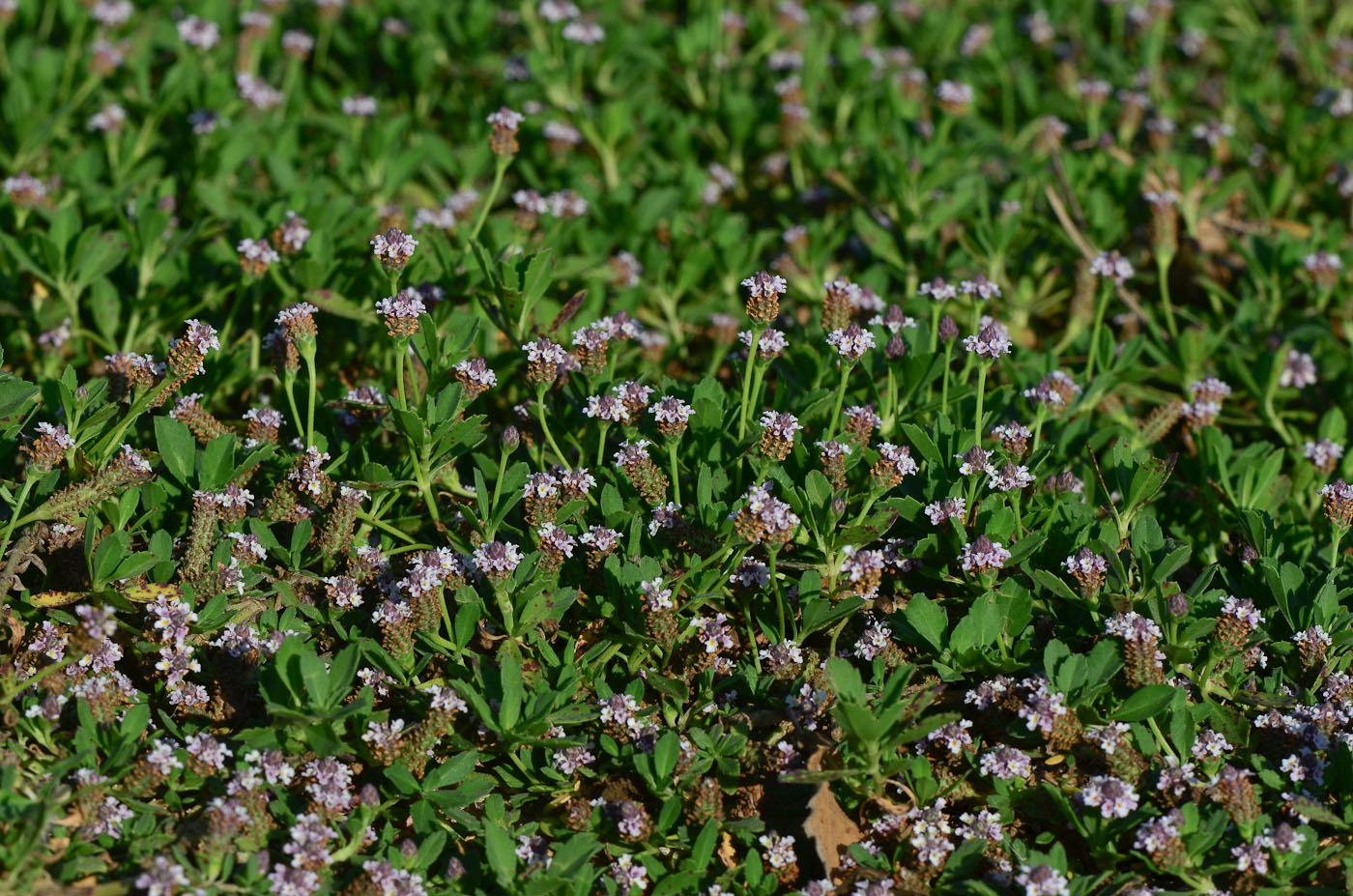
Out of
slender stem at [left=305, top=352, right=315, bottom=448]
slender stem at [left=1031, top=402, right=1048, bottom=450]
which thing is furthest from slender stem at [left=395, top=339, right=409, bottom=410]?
slender stem at [left=1031, top=402, right=1048, bottom=450]

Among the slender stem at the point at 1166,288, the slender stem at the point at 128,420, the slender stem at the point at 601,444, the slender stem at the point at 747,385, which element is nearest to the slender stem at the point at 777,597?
the slender stem at the point at 747,385

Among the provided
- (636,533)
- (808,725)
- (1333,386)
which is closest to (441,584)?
(636,533)

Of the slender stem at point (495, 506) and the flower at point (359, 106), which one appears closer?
the slender stem at point (495, 506)

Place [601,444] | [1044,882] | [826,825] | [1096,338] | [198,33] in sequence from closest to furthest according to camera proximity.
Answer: [1044,882], [826,825], [601,444], [1096,338], [198,33]

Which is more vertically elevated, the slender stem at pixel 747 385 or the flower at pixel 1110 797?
the slender stem at pixel 747 385

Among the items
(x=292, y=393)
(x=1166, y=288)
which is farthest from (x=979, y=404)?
(x=292, y=393)

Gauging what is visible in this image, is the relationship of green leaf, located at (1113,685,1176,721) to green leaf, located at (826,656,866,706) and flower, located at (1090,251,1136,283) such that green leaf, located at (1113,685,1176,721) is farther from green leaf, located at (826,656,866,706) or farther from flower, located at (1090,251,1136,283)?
flower, located at (1090,251,1136,283)

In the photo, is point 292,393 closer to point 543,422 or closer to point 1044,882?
point 543,422

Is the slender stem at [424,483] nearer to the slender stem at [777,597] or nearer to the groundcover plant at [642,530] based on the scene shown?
the groundcover plant at [642,530]
